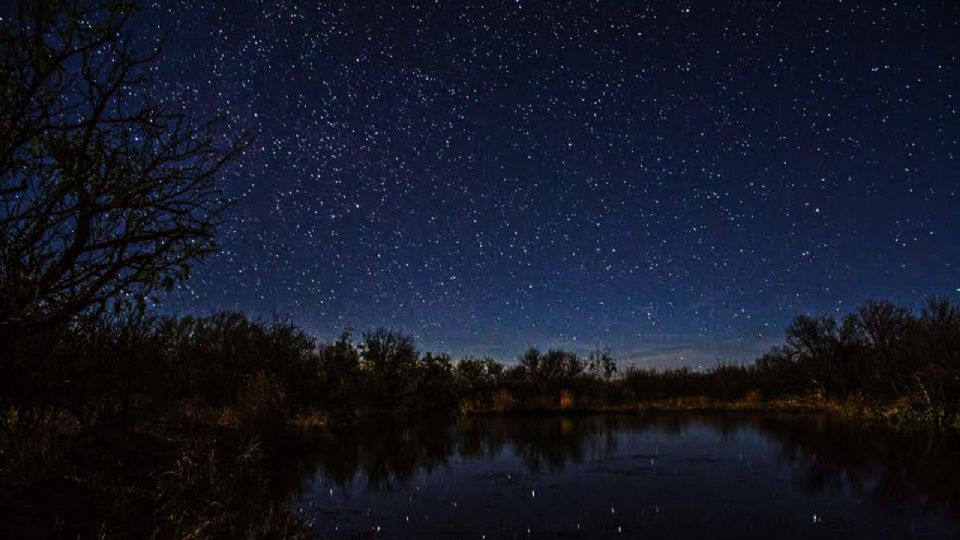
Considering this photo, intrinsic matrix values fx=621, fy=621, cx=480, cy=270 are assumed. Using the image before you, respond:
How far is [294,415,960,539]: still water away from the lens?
40.0 ft

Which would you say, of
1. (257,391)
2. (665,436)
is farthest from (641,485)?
(257,391)

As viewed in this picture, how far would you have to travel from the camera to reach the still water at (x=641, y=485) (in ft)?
40.0

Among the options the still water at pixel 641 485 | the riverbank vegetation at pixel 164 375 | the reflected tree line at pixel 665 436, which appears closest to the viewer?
the riverbank vegetation at pixel 164 375

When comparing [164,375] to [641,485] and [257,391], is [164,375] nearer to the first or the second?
[257,391]

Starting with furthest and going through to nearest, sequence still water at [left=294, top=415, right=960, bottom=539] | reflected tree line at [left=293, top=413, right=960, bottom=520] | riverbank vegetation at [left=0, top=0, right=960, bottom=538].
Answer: reflected tree line at [left=293, top=413, right=960, bottom=520], still water at [left=294, top=415, right=960, bottom=539], riverbank vegetation at [left=0, top=0, right=960, bottom=538]

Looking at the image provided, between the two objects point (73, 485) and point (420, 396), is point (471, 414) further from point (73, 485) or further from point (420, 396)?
point (73, 485)

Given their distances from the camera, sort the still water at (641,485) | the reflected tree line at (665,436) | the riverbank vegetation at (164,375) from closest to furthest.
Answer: the riverbank vegetation at (164,375) → the still water at (641,485) → the reflected tree line at (665,436)

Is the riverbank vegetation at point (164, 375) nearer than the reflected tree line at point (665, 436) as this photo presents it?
Yes

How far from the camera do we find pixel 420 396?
4159 cm

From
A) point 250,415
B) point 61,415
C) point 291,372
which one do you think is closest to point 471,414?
point 291,372

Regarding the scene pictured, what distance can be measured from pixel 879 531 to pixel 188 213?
12.7 meters

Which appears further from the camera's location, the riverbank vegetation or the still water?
the still water

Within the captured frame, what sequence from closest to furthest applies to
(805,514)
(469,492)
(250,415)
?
(805,514) → (469,492) → (250,415)

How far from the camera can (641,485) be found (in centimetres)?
1616
